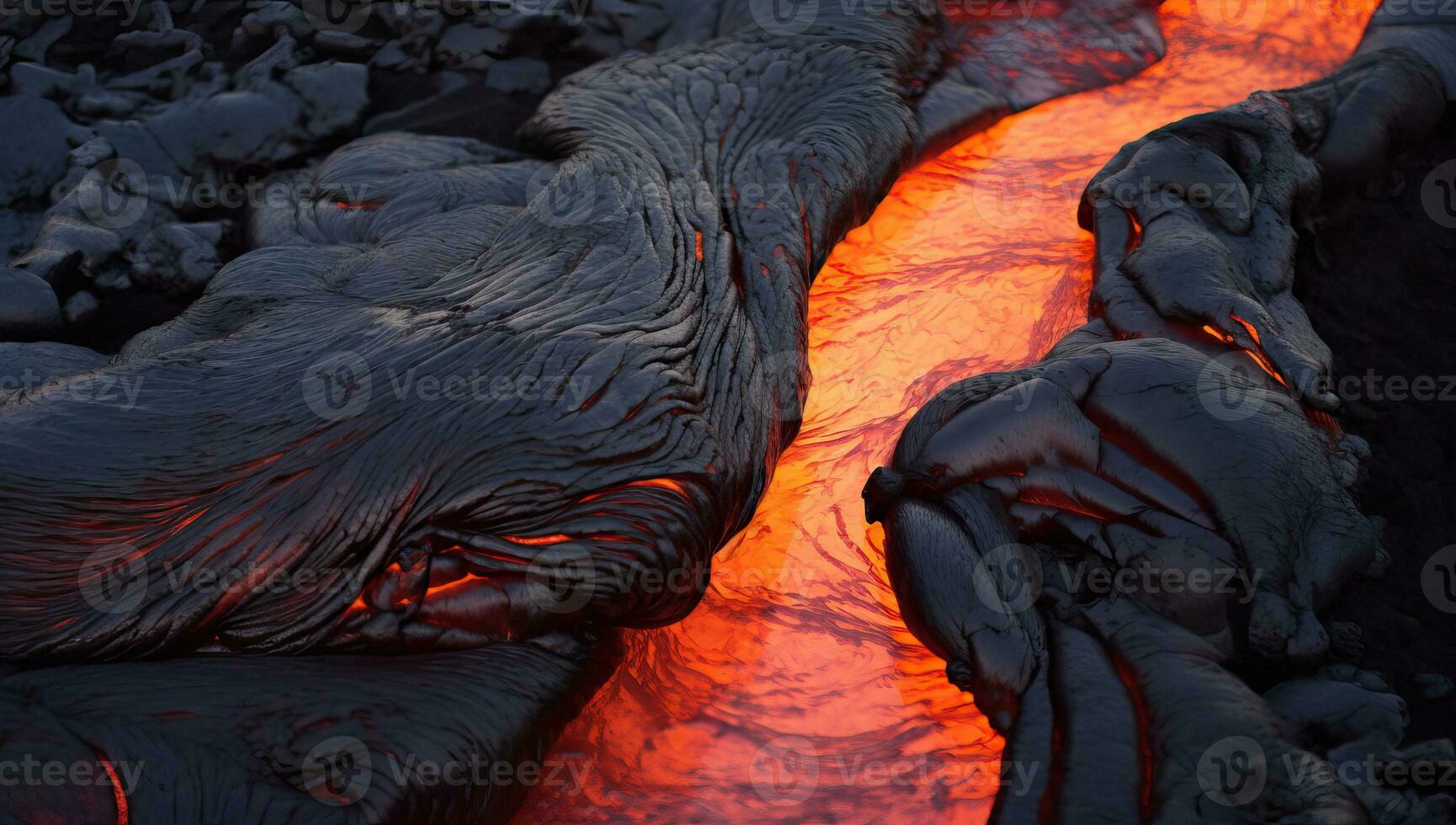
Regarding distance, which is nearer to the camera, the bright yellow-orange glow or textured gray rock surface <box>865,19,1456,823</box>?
textured gray rock surface <box>865,19,1456,823</box>

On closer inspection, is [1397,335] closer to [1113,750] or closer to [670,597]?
[1113,750]

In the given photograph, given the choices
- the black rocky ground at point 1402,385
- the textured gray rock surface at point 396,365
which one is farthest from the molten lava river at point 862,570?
the black rocky ground at point 1402,385

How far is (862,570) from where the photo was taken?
2.22 meters

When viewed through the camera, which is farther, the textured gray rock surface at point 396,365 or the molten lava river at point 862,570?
the molten lava river at point 862,570

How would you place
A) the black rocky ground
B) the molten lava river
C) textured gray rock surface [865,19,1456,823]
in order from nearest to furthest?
textured gray rock surface [865,19,1456,823] → the molten lava river → the black rocky ground

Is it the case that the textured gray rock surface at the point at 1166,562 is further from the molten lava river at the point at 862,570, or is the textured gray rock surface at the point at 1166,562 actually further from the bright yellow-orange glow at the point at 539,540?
the bright yellow-orange glow at the point at 539,540

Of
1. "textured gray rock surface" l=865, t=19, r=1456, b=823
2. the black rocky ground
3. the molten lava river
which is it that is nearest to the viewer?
"textured gray rock surface" l=865, t=19, r=1456, b=823

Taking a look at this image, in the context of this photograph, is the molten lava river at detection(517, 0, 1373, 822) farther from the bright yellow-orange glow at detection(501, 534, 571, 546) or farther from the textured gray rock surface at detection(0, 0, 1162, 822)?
the bright yellow-orange glow at detection(501, 534, 571, 546)

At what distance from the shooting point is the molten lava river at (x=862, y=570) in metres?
1.84

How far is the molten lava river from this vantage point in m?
1.84

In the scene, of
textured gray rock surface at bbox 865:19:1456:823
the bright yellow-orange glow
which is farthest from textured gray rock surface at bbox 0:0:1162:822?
textured gray rock surface at bbox 865:19:1456:823

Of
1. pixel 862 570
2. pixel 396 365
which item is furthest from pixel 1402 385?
pixel 396 365

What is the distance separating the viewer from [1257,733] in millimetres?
1701

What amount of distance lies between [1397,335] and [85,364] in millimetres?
3129
